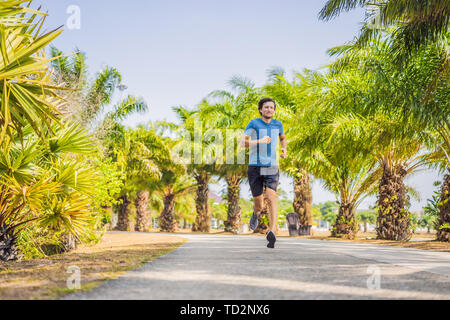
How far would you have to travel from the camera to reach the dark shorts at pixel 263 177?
606 centimetres

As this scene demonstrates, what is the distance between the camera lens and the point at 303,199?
17.4m

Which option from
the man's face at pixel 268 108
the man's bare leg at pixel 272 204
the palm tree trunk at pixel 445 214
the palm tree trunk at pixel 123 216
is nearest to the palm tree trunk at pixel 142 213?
the palm tree trunk at pixel 123 216

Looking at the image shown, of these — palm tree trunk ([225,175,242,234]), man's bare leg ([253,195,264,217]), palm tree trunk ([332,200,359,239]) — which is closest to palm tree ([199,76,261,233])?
palm tree trunk ([225,175,242,234])

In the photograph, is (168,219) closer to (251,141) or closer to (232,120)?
(232,120)

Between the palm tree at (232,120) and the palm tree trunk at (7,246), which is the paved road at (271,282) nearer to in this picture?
the palm tree trunk at (7,246)

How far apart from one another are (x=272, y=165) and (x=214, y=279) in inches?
118

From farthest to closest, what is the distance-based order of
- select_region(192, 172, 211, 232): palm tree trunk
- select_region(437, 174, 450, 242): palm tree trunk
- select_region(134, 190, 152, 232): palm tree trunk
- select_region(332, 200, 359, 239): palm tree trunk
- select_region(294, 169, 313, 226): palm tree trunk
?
select_region(134, 190, 152, 232): palm tree trunk < select_region(192, 172, 211, 232): palm tree trunk < select_region(294, 169, 313, 226): palm tree trunk < select_region(332, 200, 359, 239): palm tree trunk < select_region(437, 174, 450, 242): palm tree trunk

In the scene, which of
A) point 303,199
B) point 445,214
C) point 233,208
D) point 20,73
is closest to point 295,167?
point 303,199

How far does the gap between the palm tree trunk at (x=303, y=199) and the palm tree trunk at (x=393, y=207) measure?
15.0 ft

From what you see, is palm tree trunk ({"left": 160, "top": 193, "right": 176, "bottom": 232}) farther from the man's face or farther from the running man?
the man's face

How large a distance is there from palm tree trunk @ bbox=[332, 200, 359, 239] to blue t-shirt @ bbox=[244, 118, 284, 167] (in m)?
10.1

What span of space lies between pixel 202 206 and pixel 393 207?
11682 millimetres

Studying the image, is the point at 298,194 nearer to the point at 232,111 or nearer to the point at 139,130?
the point at 232,111

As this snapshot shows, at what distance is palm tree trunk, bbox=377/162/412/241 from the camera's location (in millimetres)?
12523
